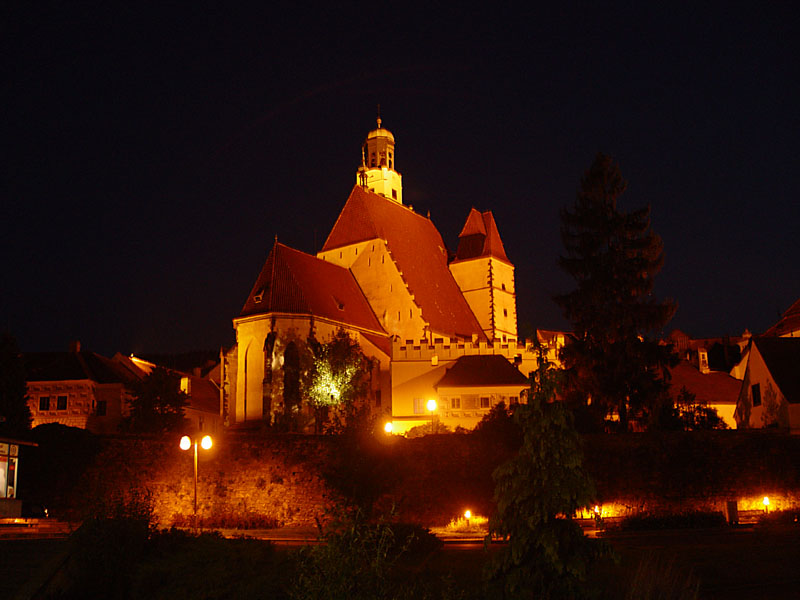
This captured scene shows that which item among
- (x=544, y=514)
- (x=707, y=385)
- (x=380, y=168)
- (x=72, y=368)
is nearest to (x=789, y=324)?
(x=707, y=385)

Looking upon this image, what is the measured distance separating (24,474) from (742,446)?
24731 mm

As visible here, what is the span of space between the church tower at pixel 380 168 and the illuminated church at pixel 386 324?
19.0 ft

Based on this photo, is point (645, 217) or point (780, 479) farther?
point (645, 217)

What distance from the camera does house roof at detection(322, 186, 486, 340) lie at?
2360 inches

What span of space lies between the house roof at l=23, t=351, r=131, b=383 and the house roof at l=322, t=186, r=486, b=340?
17.4m

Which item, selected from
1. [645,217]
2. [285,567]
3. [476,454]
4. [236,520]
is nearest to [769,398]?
[645,217]

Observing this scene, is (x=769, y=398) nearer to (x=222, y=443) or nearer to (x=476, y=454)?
(x=476, y=454)

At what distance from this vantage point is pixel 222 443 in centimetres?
3231

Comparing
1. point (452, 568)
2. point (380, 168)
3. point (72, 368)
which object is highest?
point (380, 168)

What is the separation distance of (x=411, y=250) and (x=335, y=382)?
1918 centimetres

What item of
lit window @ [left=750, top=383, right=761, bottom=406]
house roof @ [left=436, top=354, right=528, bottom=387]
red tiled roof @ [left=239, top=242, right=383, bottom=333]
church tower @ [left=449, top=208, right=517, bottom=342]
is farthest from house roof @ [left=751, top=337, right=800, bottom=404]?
church tower @ [left=449, top=208, right=517, bottom=342]

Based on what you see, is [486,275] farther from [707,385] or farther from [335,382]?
[335,382]

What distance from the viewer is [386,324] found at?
188 ft

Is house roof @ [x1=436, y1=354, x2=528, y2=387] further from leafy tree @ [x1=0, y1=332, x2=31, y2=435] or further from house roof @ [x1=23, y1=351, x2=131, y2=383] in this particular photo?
leafy tree @ [x1=0, y1=332, x2=31, y2=435]
